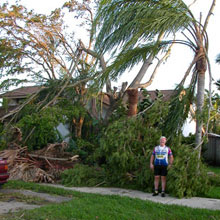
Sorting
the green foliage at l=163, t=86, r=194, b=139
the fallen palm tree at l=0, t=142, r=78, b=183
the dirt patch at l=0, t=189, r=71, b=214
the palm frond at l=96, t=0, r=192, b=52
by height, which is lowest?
the dirt patch at l=0, t=189, r=71, b=214

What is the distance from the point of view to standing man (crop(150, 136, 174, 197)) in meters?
8.47

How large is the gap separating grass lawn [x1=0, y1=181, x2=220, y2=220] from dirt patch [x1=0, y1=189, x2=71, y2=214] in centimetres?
44

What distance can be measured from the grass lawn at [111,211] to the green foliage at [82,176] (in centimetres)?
218

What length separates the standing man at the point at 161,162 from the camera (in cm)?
847

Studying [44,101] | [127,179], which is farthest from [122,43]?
[44,101]

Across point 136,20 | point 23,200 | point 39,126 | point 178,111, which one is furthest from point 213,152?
point 23,200

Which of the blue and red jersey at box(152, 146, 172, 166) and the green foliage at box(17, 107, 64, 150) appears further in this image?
the green foliage at box(17, 107, 64, 150)

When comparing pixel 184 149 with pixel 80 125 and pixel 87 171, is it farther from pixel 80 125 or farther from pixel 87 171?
pixel 80 125

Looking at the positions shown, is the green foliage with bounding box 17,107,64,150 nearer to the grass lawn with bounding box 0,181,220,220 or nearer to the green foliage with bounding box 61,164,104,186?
the green foliage with bounding box 61,164,104,186

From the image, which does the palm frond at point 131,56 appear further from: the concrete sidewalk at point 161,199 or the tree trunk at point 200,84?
the concrete sidewalk at point 161,199

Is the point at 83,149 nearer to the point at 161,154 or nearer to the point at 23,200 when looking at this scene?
the point at 161,154

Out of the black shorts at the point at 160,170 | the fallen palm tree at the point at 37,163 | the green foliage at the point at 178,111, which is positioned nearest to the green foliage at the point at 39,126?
the fallen palm tree at the point at 37,163

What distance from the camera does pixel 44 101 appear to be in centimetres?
1377

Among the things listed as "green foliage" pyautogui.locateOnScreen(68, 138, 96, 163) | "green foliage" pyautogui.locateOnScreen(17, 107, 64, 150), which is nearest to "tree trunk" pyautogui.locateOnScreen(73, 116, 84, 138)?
"green foliage" pyautogui.locateOnScreen(68, 138, 96, 163)
